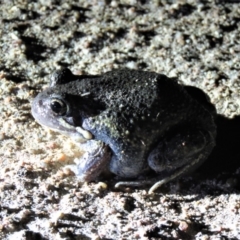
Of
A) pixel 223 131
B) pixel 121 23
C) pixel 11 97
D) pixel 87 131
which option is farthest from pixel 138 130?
pixel 121 23

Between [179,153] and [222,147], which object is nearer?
[179,153]

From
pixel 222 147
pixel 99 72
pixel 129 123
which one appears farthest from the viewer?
pixel 99 72

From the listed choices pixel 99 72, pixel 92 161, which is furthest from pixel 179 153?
pixel 99 72

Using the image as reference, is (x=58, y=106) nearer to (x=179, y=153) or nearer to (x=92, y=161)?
(x=92, y=161)

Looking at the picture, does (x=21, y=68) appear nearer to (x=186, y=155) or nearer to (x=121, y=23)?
(x=121, y=23)

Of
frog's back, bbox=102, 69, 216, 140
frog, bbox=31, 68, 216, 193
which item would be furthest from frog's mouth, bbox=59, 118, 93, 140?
frog's back, bbox=102, 69, 216, 140

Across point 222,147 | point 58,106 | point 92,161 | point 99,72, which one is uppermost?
point 99,72
